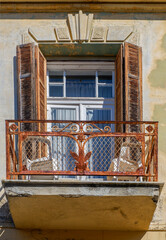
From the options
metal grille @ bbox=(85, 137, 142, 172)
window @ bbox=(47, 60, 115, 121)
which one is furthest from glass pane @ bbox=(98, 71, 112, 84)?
metal grille @ bbox=(85, 137, 142, 172)

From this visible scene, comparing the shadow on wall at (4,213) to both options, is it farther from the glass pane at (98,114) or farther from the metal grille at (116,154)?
the glass pane at (98,114)

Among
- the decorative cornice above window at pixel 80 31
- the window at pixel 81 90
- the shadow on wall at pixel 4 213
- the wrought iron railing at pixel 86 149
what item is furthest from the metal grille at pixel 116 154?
the decorative cornice above window at pixel 80 31

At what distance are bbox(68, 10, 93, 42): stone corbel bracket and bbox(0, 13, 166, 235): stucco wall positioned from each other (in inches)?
5.2

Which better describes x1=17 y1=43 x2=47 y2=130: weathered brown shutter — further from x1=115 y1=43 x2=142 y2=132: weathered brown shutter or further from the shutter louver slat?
the shutter louver slat

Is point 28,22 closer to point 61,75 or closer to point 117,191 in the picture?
point 61,75

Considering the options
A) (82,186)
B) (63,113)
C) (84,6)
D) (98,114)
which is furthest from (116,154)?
(84,6)

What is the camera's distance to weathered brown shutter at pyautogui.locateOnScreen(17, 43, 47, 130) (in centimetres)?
834

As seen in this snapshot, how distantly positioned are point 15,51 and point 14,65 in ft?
0.77

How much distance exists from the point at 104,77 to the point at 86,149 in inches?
52.8

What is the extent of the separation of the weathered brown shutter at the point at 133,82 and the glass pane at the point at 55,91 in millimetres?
1262

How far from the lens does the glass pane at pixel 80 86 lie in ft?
30.0

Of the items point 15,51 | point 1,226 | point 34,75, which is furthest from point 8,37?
point 1,226

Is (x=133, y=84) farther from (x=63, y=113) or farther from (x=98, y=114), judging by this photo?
(x=63, y=113)

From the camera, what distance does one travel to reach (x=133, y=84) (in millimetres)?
8469
